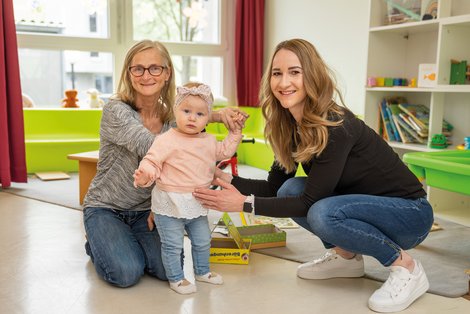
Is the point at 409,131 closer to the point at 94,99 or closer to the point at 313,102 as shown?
the point at 313,102

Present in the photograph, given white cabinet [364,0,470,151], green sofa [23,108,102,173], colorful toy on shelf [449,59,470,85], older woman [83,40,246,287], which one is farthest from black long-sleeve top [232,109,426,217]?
green sofa [23,108,102,173]

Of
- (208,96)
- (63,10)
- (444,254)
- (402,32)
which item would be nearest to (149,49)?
(208,96)

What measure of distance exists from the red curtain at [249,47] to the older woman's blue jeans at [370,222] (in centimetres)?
355

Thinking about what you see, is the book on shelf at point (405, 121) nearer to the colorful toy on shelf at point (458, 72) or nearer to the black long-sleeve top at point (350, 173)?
the colorful toy on shelf at point (458, 72)

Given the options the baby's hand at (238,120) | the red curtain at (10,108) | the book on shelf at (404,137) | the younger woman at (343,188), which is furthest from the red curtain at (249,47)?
the younger woman at (343,188)

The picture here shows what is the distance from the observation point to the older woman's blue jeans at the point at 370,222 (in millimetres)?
1725

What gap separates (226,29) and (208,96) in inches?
147

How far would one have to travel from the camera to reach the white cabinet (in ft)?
9.82

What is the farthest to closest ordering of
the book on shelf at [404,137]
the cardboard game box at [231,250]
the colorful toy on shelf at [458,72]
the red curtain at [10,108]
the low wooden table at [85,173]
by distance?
1. the red curtain at [10,108]
2. the book on shelf at [404,137]
3. the low wooden table at [85,173]
4. the colorful toy on shelf at [458,72]
5. the cardboard game box at [231,250]

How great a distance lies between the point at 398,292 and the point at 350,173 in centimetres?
43

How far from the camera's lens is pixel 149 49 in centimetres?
205

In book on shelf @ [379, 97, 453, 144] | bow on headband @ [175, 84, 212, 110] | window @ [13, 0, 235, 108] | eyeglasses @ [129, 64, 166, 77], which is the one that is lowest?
book on shelf @ [379, 97, 453, 144]

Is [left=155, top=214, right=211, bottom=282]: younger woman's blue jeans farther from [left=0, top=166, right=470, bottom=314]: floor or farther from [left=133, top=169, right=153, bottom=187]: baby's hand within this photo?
[left=133, top=169, right=153, bottom=187]: baby's hand

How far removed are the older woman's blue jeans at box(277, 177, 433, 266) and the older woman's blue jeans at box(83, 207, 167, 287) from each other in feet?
2.17
